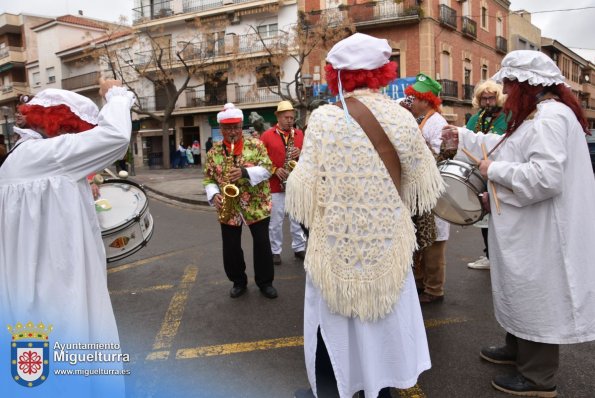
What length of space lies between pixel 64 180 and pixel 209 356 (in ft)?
6.19

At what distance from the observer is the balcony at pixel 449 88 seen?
26.1m

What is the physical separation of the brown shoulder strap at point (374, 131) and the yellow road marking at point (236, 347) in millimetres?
1914

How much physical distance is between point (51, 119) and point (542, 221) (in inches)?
109

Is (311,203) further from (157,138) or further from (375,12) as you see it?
(157,138)

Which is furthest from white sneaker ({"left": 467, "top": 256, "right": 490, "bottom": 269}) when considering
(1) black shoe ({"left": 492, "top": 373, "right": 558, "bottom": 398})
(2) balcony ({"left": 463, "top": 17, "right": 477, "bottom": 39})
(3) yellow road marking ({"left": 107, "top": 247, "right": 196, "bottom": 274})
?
(2) balcony ({"left": 463, "top": 17, "right": 477, "bottom": 39})

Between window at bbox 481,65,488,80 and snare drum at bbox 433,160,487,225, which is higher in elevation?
window at bbox 481,65,488,80

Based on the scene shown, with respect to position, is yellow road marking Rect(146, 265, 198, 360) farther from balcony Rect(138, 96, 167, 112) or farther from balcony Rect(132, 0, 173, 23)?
balcony Rect(132, 0, 173, 23)

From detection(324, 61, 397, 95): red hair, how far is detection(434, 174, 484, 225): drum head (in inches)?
39.3

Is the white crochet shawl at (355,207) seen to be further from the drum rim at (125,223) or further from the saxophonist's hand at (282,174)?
the saxophonist's hand at (282,174)

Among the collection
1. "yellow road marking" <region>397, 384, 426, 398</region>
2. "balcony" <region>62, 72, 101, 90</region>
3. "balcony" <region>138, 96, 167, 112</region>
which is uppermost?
"balcony" <region>62, 72, 101, 90</region>

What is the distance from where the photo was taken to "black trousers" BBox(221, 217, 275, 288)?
459 cm

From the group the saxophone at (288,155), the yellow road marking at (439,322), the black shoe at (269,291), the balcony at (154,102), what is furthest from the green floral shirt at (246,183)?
the balcony at (154,102)

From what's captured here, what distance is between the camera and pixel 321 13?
25781 mm

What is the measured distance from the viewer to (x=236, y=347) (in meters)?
3.63
